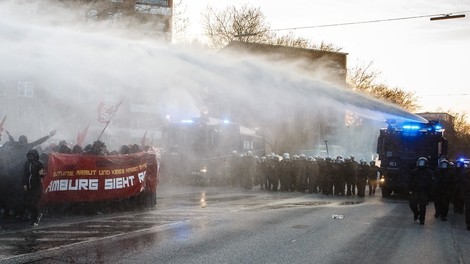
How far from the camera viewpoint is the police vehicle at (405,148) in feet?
70.7

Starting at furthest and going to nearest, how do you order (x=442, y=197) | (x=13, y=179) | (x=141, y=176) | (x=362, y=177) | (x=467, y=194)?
(x=362, y=177) < (x=442, y=197) < (x=141, y=176) < (x=467, y=194) < (x=13, y=179)

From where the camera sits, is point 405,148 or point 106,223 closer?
point 106,223

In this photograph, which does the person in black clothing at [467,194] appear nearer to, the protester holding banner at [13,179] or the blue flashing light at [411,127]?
the blue flashing light at [411,127]

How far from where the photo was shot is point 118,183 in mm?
14516

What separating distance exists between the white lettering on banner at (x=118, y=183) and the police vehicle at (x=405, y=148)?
11.8m

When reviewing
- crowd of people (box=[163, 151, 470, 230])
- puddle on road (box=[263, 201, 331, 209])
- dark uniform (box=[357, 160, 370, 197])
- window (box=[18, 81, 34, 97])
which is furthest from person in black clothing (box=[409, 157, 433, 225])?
window (box=[18, 81, 34, 97])

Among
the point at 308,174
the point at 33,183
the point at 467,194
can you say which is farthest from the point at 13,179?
the point at 308,174

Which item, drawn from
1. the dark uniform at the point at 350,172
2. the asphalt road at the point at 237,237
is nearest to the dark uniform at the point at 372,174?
the dark uniform at the point at 350,172

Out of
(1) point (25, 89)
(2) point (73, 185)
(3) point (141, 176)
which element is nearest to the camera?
(2) point (73, 185)

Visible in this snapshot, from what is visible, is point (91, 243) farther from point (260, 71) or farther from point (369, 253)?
point (260, 71)

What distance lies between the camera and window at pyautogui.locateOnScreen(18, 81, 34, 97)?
1550 inches


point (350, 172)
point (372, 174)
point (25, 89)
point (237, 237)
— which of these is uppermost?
point (25, 89)

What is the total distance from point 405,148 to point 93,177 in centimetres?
1380

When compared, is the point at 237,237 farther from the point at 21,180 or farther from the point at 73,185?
the point at 21,180
